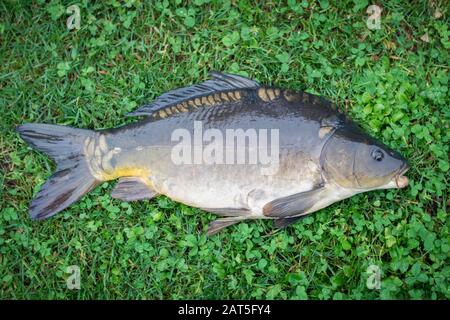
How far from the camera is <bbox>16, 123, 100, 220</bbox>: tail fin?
369 centimetres

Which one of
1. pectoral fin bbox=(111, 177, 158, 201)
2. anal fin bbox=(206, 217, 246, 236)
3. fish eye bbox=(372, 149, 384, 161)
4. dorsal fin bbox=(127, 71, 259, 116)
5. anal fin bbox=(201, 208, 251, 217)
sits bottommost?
anal fin bbox=(206, 217, 246, 236)

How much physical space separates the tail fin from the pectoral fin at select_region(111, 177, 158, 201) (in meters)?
0.21

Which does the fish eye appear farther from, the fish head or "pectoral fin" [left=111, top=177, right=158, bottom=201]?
"pectoral fin" [left=111, top=177, right=158, bottom=201]

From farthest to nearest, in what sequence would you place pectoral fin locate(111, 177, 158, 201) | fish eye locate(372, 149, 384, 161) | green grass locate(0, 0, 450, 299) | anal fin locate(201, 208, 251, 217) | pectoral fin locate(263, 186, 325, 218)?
1. green grass locate(0, 0, 450, 299)
2. pectoral fin locate(111, 177, 158, 201)
3. anal fin locate(201, 208, 251, 217)
4. pectoral fin locate(263, 186, 325, 218)
5. fish eye locate(372, 149, 384, 161)

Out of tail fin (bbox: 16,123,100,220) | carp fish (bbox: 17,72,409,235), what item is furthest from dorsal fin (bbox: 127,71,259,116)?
tail fin (bbox: 16,123,100,220)

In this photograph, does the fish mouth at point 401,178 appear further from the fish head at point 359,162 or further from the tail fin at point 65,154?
the tail fin at point 65,154

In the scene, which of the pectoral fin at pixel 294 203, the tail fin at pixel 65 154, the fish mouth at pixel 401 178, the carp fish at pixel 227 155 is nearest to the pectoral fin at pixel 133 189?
the carp fish at pixel 227 155

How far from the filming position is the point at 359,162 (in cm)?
331

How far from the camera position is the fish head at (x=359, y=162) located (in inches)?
130

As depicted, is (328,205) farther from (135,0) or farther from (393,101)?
(135,0)

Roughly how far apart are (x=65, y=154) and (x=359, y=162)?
2.10 meters

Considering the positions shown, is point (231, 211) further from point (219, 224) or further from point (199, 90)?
point (199, 90)
